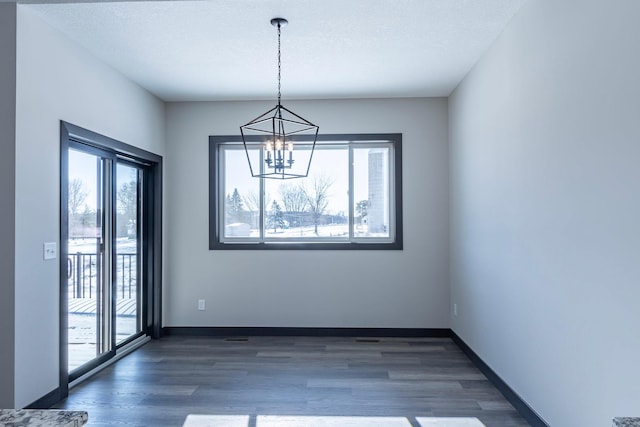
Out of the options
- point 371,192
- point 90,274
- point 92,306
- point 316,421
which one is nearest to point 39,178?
point 90,274

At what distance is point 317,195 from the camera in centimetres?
495

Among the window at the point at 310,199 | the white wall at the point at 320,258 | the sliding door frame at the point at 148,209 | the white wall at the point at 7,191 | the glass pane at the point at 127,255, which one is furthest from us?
the window at the point at 310,199

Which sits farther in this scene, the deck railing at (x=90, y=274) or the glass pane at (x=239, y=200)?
the glass pane at (x=239, y=200)

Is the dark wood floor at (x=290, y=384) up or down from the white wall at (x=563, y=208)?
down

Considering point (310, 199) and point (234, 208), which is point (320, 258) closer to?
point (310, 199)

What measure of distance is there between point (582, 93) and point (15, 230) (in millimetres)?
3299

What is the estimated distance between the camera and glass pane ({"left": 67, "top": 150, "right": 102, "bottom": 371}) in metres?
3.37

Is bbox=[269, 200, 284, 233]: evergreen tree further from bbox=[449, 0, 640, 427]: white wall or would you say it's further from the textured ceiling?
bbox=[449, 0, 640, 427]: white wall

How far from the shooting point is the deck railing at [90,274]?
3367 millimetres

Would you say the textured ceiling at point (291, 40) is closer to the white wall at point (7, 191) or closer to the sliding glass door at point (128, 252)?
the white wall at point (7, 191)

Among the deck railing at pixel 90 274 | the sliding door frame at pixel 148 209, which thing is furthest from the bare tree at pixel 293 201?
the deck railing at pixel 90 274

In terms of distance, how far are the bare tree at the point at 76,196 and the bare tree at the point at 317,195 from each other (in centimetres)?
230

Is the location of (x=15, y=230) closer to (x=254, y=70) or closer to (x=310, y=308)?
(x=254, y=70)

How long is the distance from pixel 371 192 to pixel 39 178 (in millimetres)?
3240
